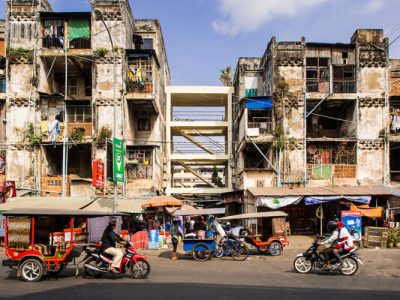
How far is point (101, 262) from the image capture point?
11.5 m

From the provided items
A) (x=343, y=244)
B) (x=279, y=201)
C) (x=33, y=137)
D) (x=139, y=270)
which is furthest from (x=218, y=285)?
(x=33, y=137)

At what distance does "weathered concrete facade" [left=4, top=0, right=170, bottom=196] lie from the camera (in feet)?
94.2

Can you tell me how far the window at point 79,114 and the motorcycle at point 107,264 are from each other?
18.9 metres

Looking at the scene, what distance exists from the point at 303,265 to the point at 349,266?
136 centimetres

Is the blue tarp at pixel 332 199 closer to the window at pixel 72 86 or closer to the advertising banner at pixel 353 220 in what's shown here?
the advertising banner at pixel 353 220

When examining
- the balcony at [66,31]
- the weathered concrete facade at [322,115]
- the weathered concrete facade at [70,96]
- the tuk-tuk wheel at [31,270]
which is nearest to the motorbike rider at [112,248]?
the tuk-tuk wheel at [31,270]

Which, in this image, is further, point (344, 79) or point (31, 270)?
point (344, 79)

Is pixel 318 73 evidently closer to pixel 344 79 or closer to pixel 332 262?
pixel 344 79

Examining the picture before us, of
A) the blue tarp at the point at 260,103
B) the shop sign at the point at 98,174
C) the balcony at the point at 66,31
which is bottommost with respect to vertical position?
the shop sign at the point at 98,174

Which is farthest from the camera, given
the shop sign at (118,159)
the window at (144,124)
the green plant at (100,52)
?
the window at (144,124)

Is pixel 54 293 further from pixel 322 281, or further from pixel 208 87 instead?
pixel 208 87

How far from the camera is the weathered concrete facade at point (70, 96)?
28.7 meters

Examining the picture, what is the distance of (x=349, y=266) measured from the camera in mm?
12844

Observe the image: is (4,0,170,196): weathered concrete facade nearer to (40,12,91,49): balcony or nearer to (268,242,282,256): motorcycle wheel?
(40,12,91,49): balcony
